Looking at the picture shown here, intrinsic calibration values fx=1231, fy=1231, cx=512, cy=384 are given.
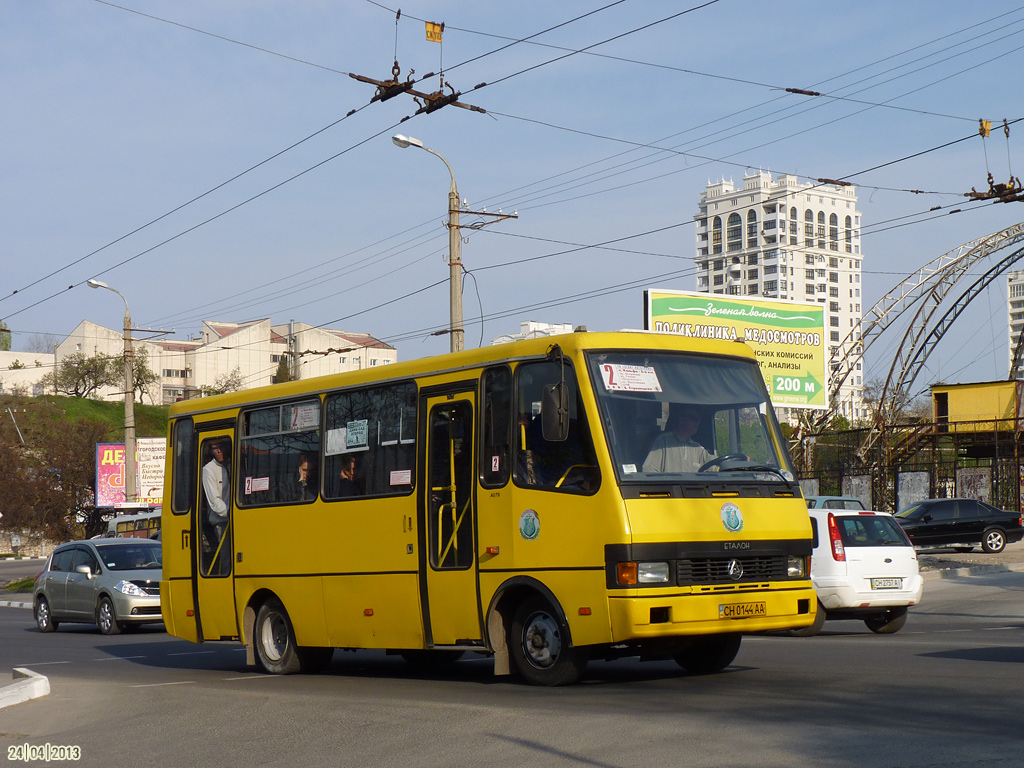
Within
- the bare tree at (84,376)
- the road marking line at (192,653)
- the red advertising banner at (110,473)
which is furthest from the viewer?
the bare tree at (84,376)

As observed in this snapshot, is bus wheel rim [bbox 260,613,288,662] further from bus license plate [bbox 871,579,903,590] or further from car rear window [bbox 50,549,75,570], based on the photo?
car rear window [bbox 50,549,75,570]

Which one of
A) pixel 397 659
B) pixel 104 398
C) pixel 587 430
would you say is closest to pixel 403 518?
pixel 587 430

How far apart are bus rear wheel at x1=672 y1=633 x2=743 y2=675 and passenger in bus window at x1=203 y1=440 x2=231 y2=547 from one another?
5.69m

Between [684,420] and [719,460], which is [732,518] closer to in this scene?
[719,460]

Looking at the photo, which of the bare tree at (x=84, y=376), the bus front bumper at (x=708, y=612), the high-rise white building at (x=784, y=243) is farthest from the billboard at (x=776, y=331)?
the high-rise white building at (x=784, y=243)

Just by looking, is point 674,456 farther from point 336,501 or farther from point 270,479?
point 270,479

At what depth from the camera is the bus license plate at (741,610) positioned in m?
9.99

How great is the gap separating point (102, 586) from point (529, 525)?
45.3ft

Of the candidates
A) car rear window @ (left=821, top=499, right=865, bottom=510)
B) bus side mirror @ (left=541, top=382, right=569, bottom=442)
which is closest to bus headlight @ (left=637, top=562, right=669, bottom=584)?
bus side mirror @ (left=541, top=382, right=569, bottom=442)

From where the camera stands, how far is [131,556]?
22.7 m

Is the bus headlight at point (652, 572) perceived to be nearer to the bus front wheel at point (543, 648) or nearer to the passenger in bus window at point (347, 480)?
the bus front wheel at point (543, 648)

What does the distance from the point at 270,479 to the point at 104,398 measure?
141m

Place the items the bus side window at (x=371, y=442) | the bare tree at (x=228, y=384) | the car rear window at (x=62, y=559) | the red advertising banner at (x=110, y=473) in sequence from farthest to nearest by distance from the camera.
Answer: the bare tree at (x=228, y=384) → the red advertising banner at (x=110, y=473) → the car rear window at (x=62, y=559) → the bus side window at (x=371, y=442)
